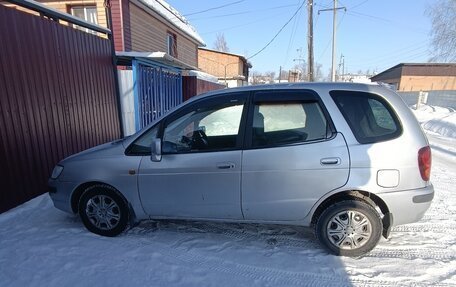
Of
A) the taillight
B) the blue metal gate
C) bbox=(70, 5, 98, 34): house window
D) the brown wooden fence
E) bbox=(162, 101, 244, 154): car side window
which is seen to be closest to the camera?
the taillight

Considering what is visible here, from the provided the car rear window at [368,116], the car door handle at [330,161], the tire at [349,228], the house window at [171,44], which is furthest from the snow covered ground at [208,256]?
the house window at [171,44]

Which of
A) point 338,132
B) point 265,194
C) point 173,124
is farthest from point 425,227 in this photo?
point 173,124

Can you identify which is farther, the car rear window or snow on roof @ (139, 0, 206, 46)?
snow on roof @ (139, 0, 206, 46)

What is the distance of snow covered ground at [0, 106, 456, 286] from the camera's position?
109 inches

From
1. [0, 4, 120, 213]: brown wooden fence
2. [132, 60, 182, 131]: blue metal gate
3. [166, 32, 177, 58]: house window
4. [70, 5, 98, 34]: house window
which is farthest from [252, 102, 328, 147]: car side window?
[166, 32, 177, 58]: house window

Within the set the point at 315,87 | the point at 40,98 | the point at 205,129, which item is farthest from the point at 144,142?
the point at 40,98

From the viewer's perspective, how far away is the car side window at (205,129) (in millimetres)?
3227

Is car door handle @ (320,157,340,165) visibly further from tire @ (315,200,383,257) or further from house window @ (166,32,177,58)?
house window @ (166,32,177,58)

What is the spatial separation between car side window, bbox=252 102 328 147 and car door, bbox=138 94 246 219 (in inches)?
7.3

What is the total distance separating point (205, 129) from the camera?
3338 millimetres

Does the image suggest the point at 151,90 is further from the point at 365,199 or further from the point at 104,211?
the point at 365,199

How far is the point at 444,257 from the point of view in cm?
308

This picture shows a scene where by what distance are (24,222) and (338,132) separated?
4.01 meters

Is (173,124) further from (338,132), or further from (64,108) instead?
(64,108)
